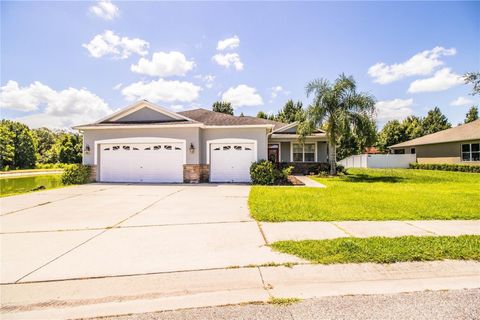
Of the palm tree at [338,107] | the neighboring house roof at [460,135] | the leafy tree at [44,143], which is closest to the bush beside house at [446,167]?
the neighboring house roof at [460,135]

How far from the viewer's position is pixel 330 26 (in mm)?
12336

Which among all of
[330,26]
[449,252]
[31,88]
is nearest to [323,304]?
[449,252]

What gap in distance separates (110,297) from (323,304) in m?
2.43

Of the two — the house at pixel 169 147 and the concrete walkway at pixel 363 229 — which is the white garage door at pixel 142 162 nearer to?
the house at pixel 169 147

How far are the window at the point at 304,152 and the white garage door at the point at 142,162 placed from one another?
10.3 metres

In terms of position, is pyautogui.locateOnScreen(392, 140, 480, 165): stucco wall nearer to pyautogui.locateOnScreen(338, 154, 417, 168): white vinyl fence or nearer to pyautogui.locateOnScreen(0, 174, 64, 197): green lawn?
pyautogui.locateOnScreen(338, 154, 417, 168): white vinyl fence

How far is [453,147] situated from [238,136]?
21.6 metres

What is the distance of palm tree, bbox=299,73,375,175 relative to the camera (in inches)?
681

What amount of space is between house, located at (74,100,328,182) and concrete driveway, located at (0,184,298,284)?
23.0ft

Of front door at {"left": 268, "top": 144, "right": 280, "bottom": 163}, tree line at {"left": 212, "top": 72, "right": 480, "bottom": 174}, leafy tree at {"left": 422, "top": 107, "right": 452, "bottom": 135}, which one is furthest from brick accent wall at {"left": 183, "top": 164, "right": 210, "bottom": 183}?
leafy tree at {"left": 422, "top": 107, "right": 452, "bottom": 135}

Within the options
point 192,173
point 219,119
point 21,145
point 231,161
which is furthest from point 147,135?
point 21,145

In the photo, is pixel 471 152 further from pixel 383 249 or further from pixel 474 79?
pixel 383 249

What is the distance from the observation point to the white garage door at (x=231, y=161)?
15430mm

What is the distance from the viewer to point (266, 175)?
46.9 ft
